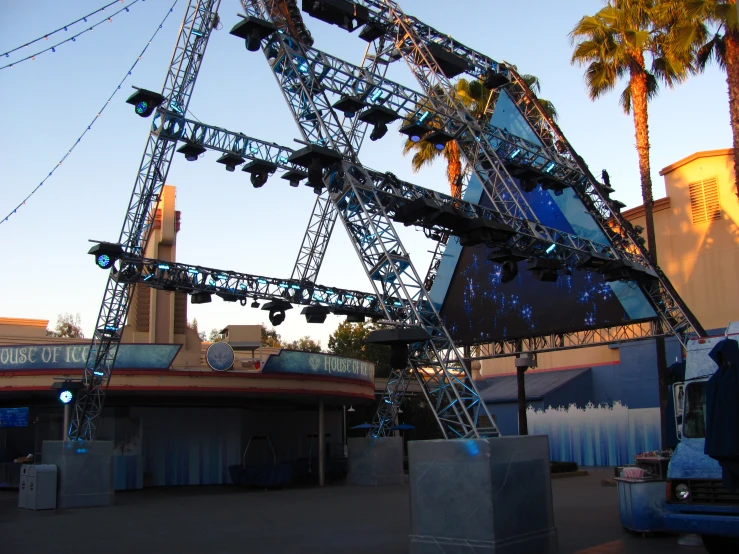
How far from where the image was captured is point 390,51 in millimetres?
21562

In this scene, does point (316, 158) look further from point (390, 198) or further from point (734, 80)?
point (734, 80)

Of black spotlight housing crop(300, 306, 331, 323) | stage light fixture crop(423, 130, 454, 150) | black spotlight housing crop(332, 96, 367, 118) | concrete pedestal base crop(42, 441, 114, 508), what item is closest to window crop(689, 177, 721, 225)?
stage light fixture crop(423, 130, 454, 150)

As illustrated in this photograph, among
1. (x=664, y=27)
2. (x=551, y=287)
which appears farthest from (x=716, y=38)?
(x=551, y=287)

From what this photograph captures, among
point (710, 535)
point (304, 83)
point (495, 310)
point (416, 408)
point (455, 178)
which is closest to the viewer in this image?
point (710, 535)

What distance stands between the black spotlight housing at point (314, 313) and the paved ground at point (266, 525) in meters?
6.61

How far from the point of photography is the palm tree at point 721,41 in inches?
857

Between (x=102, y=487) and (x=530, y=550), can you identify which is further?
(x=102, y=487)

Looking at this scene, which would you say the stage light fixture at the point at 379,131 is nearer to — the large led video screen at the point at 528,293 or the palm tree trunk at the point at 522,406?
the large led video screen at the point at 528,293

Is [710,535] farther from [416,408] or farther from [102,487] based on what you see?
[416,408]

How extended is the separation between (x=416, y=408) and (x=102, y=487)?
86.7 feet

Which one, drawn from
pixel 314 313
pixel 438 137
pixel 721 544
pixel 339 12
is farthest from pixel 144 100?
pixel 721 544

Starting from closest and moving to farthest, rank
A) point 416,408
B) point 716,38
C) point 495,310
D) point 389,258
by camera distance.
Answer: point 389,258, point 716,38, point 495,310, point 416,408

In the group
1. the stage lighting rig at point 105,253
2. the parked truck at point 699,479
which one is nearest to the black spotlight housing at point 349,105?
the stage lighting rig at point 105,253

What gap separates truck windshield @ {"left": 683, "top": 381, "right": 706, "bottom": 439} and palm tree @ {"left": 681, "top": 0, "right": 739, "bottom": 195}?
12.4 metres
